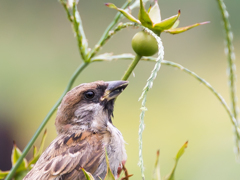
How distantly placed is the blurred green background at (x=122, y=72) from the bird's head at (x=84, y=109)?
2105 mm

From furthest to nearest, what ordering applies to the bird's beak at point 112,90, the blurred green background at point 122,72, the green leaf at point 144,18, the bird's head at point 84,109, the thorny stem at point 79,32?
1. the blurred green background at point 122,72
2. the bird's head at point 84,109
3. the bird's beak at point 112,90
4. the thorny stem at point 79,32
5. the green leaf at point 144,18

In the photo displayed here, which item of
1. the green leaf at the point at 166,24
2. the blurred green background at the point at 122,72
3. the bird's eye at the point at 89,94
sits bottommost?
the blurred green background at the point at 122,72

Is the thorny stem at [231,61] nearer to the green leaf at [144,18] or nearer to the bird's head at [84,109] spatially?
the green leaf at [144,18]

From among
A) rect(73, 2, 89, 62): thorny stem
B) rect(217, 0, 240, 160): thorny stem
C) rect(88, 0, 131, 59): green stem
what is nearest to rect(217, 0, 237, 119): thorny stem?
rect(217, 0, 240, 160): thorny stem

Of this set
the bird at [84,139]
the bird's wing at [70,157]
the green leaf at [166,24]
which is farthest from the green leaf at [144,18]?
the bird's wing at [70,157]

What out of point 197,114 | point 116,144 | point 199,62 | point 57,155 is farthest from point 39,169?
point 199,62

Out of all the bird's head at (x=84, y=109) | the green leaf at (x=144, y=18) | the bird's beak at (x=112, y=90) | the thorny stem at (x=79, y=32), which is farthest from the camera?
the bird's head at (x=84, y=109)

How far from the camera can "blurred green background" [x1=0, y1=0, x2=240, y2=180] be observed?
4.85 m

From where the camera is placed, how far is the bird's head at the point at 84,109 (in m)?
1.97

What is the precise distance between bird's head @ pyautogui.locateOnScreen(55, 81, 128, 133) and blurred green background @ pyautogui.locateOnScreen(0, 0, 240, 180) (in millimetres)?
2105

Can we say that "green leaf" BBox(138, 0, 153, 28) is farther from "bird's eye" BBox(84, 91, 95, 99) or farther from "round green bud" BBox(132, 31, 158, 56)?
"bird's eye" BBox(84, 91, 95, 99)

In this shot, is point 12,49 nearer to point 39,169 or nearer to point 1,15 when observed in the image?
point 1,15

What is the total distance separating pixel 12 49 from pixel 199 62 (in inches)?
112

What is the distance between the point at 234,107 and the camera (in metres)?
1.27
